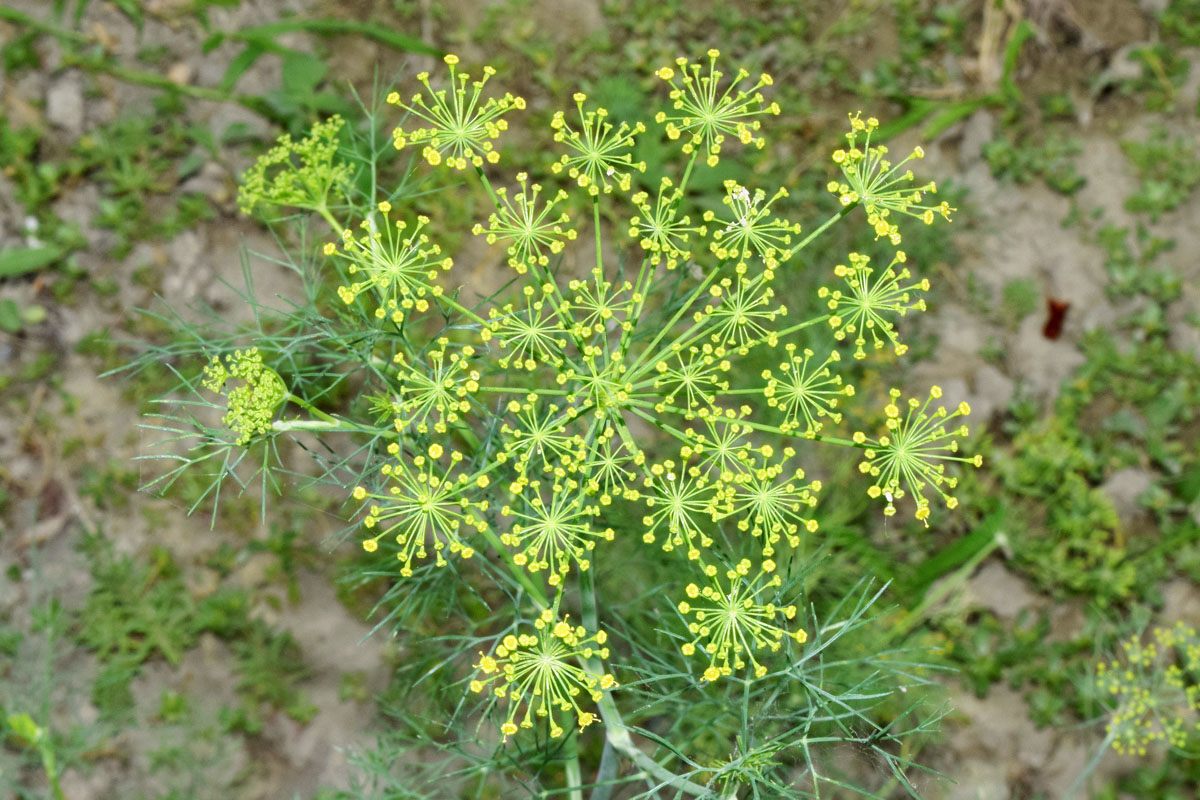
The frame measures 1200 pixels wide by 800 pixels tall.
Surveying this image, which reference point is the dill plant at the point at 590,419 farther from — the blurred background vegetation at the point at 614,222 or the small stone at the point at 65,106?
the small stone at the point at 65,106

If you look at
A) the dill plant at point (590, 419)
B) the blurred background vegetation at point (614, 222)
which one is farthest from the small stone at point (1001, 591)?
the dill plant at point (590, 419)

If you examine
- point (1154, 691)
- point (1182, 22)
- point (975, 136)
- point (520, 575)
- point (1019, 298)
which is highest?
point (1182, 22)

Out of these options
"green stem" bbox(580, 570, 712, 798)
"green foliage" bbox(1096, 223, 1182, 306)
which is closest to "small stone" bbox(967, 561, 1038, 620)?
"green foliage" bbox(1096, 223, 1182, 306)

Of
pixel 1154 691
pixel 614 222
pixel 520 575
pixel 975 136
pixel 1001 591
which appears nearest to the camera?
pixel 520 575

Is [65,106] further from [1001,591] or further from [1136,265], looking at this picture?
[1136,265]

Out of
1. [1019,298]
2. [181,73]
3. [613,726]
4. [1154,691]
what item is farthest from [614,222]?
[1154,691]

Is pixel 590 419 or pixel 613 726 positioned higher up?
pixel 590 419

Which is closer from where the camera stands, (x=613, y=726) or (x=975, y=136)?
(x=613, y=726)

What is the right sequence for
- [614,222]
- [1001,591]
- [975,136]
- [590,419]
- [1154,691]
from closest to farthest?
[590,419] → [1154,691] → [1001,591] → [614,222] → [975,136]

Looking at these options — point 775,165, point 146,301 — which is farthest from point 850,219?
point 146,301
